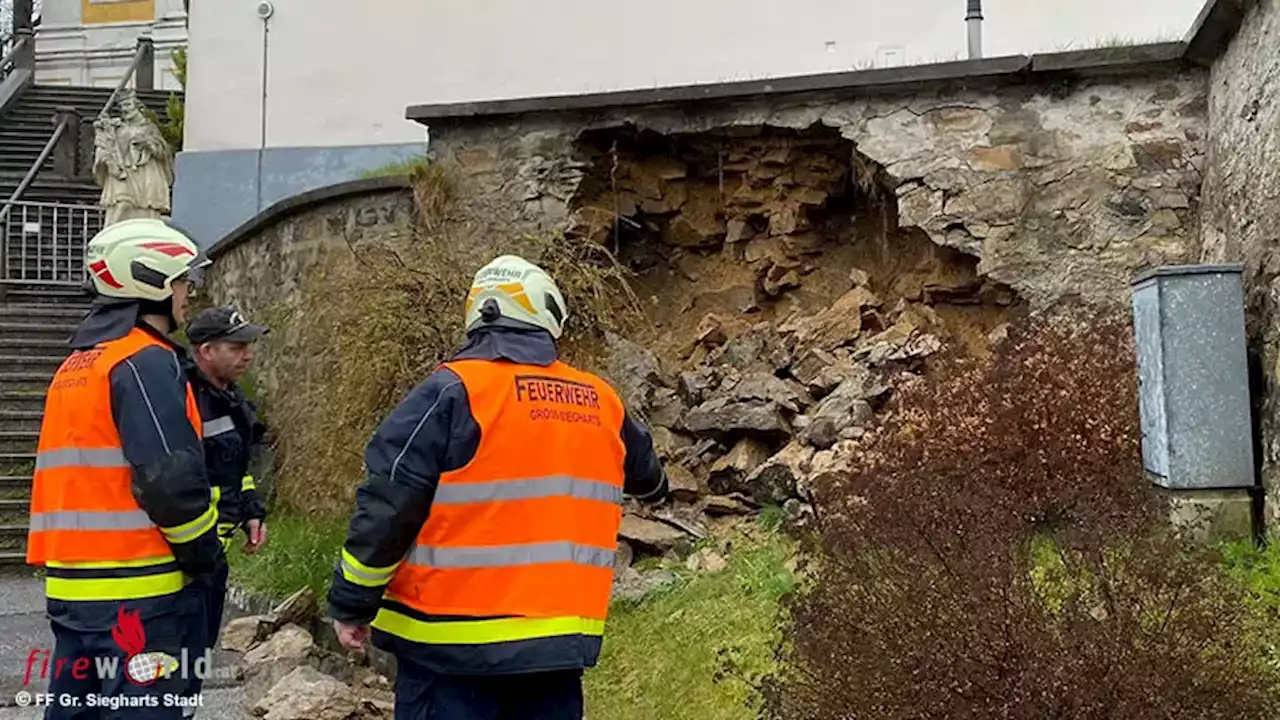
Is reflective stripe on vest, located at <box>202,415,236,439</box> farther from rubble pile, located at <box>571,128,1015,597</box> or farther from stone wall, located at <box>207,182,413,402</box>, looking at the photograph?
stone wall, located at <box>207,182,413,402</box>

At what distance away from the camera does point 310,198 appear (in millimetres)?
9031

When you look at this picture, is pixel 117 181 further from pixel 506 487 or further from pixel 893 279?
pixel 506 487

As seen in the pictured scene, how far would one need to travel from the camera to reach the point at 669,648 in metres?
5.02

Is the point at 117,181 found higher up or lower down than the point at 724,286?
higher up

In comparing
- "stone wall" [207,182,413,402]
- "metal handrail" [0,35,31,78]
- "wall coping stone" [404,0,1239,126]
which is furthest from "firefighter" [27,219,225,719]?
"metal handrail" [0,35,31,78]

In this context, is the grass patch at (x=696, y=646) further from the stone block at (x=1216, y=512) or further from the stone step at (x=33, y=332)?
the stone step at (x=33, y=332)

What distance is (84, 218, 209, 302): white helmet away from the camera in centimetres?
335

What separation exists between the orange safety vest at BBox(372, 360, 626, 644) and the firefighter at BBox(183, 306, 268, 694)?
1238 mm

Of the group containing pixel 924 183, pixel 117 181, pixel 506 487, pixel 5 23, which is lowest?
pixel 506 487

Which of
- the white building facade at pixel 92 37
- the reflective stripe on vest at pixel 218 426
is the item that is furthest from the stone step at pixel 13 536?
the white building facade at pixel 92 37

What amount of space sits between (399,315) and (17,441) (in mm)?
5312

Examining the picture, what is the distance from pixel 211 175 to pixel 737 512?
8474mm

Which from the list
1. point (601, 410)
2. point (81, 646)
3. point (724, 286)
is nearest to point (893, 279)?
point (724, 286)

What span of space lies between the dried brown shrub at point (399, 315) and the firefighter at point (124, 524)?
11.2 ft
